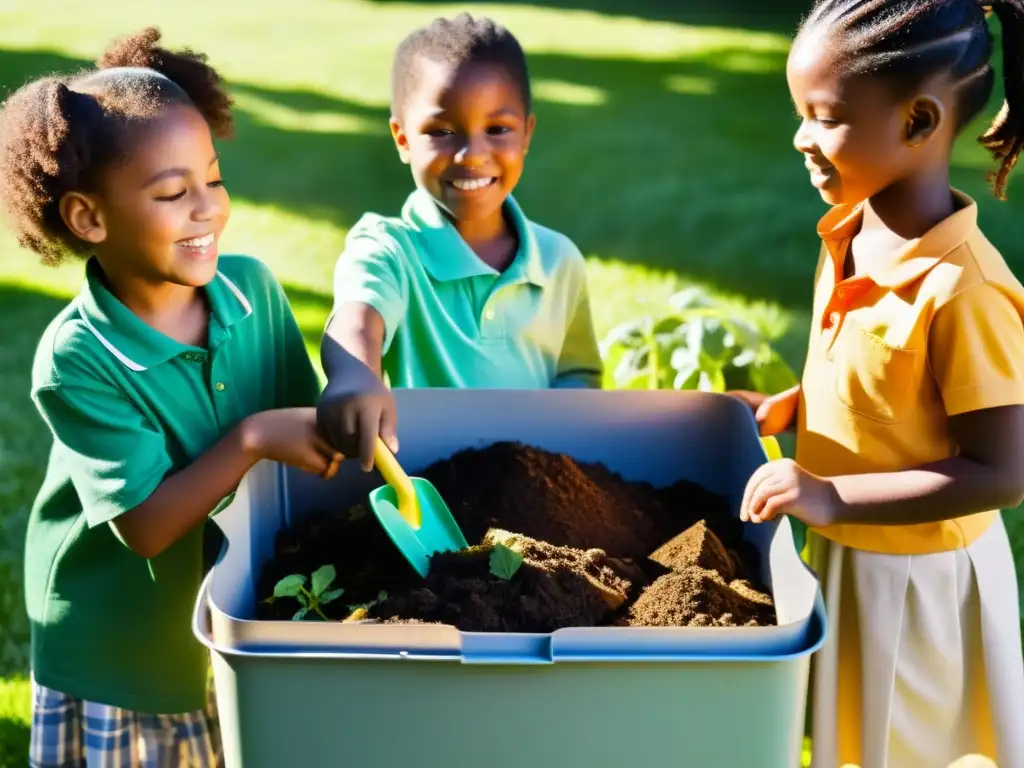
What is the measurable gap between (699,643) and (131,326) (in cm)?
77

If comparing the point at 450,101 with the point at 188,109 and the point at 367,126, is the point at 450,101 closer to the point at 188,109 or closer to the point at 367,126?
the point at 188,109

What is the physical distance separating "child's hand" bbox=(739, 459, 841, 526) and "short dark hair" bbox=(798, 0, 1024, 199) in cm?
44

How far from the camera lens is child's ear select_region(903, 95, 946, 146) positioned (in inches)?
52.9

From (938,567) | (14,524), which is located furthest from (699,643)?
(14,524)

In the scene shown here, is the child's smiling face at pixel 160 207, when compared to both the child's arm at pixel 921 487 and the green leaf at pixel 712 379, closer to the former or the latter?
the child's arm at pixel 921 487

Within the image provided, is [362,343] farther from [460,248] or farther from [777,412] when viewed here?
[777,412]

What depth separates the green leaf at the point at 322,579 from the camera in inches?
52.0

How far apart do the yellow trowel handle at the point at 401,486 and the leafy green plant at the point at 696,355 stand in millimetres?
995

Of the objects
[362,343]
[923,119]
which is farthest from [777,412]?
[362,343]

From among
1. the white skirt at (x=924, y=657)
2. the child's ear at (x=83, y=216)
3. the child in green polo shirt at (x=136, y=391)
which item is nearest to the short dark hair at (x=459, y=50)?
the child in green polo shirt at (x=136, y=391)

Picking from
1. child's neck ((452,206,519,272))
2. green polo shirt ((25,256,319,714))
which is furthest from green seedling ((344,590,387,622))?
child's neck ((452,206,519,272))

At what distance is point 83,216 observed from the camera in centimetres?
140

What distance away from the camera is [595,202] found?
13.7 ft

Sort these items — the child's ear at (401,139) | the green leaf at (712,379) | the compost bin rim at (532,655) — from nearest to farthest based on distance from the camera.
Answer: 1. the compost bin rim at (532,655)
2. the child's ear at (401,139)
3. the green leaf at (712,379)
